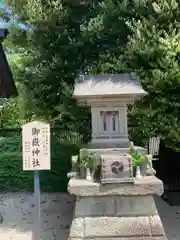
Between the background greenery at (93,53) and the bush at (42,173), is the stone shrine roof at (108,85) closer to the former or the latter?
the background greenery at (93,53)

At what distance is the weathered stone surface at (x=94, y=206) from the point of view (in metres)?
5.44

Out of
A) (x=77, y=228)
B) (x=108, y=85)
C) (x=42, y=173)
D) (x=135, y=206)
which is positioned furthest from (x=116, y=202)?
(x=42, y=173)

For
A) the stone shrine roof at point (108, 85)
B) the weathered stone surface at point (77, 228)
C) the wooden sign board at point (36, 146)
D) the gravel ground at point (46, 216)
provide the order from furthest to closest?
the gravel ground at point (46, 216)
the stone shrine roof at point (108, 85)
the weathered stone surface at point (77, 228)
the wooden sign board at point (36, 146)

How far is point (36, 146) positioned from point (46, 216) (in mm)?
3159

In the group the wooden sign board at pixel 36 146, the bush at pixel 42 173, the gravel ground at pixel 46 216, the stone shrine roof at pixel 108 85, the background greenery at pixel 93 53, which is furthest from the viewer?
the bush at pixel 42 173

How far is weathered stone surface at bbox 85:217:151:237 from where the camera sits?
5.36 m

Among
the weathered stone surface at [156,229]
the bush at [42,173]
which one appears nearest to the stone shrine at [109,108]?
the weathered stone surface at [156,229]

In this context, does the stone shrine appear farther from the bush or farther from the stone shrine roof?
the bush

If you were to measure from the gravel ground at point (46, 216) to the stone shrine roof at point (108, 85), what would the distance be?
253 cm

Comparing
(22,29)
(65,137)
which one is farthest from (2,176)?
(22,29)

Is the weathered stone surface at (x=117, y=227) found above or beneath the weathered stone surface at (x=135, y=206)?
beneath

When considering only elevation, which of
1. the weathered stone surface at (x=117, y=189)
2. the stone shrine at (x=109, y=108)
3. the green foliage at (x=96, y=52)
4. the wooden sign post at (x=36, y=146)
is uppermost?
the green foliage at (x=96, y=52)

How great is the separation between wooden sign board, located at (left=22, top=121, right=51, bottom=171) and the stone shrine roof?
1256 mm

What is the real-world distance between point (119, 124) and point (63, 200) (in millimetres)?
3500
